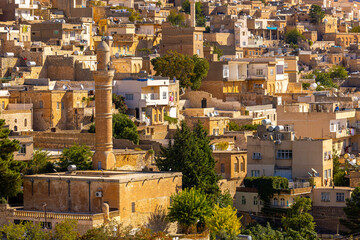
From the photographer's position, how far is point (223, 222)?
129ft

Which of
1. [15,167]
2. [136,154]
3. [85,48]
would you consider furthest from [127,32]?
[15,167]

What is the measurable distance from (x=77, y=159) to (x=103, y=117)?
1745mm

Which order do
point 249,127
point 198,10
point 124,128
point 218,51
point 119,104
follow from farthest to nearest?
1. point 198,10
2. point 218,51
3. point 249,127
4. point 119,104
5. point 124,128

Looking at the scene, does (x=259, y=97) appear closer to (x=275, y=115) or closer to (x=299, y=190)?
(x=275, y=115)

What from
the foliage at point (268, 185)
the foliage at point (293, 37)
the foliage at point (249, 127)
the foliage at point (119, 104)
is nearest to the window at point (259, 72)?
the foliage at point (249, 127)

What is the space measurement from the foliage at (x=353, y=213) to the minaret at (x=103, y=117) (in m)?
8.41

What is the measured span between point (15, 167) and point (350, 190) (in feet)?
40.3

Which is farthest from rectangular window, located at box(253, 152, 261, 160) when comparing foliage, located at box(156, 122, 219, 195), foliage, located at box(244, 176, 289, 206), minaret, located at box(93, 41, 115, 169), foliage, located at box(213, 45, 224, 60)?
foliage, located at box(213, 45, 224, 60)

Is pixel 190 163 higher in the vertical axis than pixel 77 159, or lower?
lower

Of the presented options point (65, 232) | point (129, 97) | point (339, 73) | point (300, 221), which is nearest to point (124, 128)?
point (129, 97)

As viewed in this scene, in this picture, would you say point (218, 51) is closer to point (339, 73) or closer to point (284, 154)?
point (339, 73)

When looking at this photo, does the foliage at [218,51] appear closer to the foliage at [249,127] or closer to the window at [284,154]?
the foliage at [249,127]

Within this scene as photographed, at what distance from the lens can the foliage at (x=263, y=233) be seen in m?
40.2

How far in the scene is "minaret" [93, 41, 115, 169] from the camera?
42250mm
